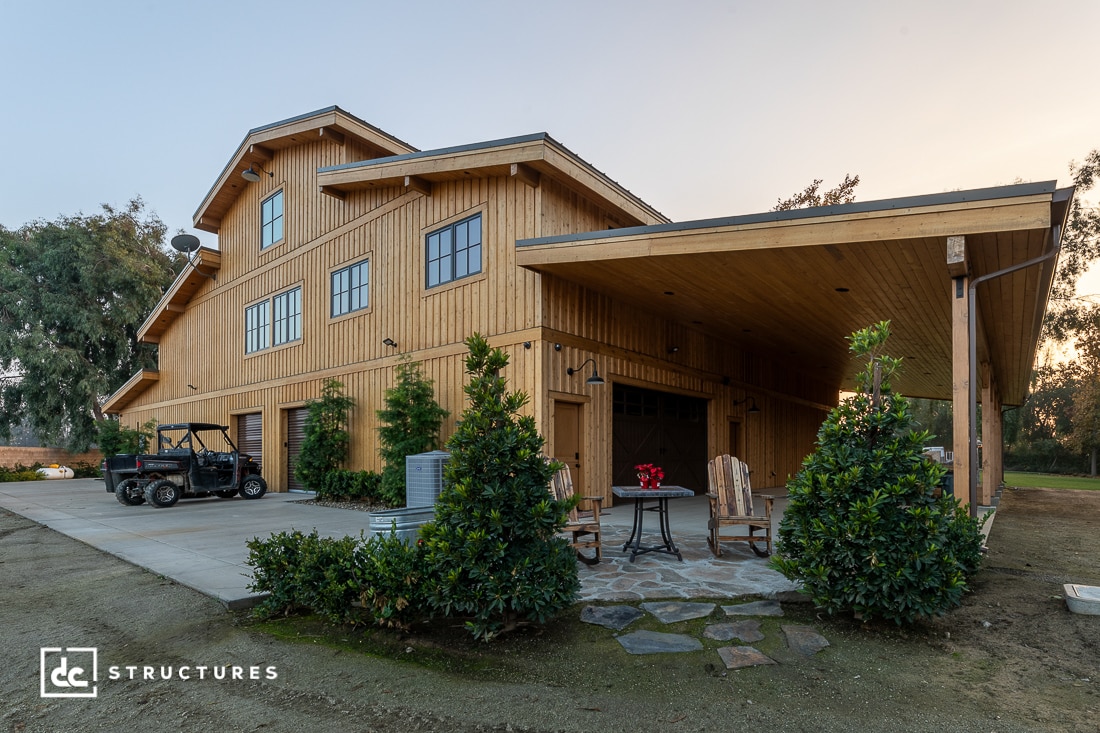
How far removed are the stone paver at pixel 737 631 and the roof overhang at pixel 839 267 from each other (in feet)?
12.5

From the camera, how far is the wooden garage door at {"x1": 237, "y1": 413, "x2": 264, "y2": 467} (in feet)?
48.9

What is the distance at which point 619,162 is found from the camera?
76.1ft

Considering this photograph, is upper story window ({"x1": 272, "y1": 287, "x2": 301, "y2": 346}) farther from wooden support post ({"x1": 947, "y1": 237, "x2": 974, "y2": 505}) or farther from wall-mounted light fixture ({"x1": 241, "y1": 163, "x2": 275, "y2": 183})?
wooden support post ({"x1": 947, "y1": 237, "x2": 974, "y2": 505})

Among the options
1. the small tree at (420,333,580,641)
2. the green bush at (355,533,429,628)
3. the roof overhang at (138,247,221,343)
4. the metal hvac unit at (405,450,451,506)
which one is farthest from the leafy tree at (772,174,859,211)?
the green bush at (355,533,429,628)

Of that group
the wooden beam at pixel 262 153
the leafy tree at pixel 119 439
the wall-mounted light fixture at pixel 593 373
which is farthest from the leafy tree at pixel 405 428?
the leafy tree at pixel 119 439

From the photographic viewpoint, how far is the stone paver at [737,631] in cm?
362

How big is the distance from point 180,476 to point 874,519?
12.1 meters

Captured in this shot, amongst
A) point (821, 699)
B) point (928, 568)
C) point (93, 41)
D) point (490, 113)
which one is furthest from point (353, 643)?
point (93, 41)

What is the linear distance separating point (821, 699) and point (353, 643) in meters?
2.50

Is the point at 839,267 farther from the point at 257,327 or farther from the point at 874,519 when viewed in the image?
the point at 257,327

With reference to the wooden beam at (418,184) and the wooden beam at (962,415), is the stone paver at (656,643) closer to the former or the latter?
the wooden beam at (962,415)

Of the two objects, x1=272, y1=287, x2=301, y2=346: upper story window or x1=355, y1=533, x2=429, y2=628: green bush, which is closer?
x1=355, y1=533, x2=429, y2=628: green bush

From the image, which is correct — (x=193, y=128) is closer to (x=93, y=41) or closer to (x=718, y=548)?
(x=93, y=41)

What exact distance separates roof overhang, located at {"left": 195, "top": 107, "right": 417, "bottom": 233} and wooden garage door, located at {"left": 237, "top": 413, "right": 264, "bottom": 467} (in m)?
5.65
